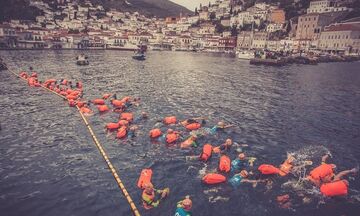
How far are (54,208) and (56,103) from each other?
1864 cm

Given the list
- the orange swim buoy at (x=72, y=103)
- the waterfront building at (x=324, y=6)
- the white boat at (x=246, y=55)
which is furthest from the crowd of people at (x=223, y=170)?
the waterfront building at (x=324, y=6)

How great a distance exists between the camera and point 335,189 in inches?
481

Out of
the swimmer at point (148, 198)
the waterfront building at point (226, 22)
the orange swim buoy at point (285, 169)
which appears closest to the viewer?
the swimmer at point (148, 198)

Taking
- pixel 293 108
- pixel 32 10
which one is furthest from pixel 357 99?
pixel 32 10

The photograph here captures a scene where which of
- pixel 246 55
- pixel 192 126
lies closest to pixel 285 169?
pixel 192 126

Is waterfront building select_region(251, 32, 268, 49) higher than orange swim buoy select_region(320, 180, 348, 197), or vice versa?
waterfront building select_region(251, 32, 268, 49)

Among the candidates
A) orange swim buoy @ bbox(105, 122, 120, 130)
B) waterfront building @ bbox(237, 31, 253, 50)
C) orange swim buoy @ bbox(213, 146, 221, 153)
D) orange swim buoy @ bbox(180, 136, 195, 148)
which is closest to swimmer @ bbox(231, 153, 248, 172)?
orange swim buoy @ bbox(213, 146, 221, 153)

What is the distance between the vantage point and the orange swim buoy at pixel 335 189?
12195mm

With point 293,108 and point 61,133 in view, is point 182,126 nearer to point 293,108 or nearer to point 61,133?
point 61,133

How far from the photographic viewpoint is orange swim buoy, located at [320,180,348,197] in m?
12.2

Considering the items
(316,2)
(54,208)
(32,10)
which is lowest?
(54,208)

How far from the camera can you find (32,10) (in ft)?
574

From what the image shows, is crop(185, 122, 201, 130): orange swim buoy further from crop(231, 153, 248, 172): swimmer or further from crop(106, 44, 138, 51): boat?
crop(106, 44, 138, 51): boat

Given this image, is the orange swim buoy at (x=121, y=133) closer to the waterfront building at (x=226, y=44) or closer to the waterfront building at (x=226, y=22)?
the waterfront building at (x=226, y=44)
